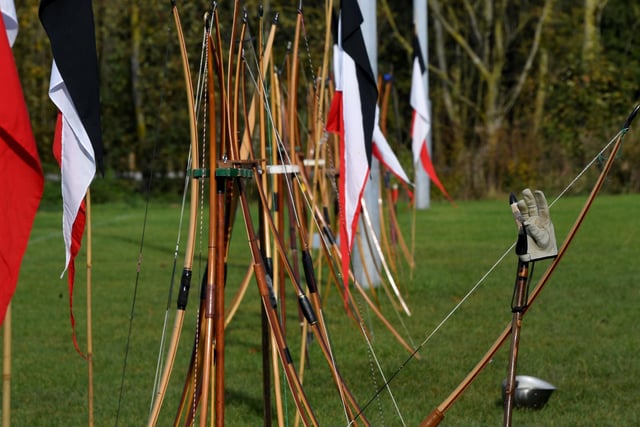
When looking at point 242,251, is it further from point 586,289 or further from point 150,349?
point 150,349

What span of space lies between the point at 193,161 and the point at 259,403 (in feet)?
9.64

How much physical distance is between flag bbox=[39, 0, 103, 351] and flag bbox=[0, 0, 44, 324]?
0.79 ft

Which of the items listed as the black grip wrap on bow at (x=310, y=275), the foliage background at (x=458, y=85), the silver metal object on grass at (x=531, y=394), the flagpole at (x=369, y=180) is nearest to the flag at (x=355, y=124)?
the black grip wrap on bow at (x=310, y=275)

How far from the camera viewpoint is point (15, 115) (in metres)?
4.83

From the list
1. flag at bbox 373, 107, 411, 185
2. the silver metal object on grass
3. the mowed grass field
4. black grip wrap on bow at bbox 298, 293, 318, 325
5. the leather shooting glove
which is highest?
flag at bbox 373, 107, 411, 185

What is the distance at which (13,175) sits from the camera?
4957 millimetres

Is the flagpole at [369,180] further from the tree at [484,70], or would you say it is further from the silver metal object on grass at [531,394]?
the tree at [484,70]

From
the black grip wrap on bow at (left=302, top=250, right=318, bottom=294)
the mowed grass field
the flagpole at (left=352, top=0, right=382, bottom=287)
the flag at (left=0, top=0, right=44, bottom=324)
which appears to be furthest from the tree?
the flag at (left=0, top=0, right=44, bottom=324)

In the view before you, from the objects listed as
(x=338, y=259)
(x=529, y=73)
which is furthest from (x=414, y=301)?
(x=529, y=73)

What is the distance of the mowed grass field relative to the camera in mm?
7625

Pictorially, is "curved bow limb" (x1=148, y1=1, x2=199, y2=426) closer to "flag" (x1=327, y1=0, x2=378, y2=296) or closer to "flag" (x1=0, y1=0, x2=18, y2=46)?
"flag" (x1=0, y1=0, x2=18, y2=46)

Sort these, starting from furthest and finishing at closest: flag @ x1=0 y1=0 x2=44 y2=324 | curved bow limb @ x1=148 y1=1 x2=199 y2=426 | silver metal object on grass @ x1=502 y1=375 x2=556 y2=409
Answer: silver metal object on grass @ x1=502 y1=375 x2=556 y2=409 → curved bow limb @ x1=148 y1=1 x2=199 y2=426 → flag @ x1=0 y1=0 x2=44 y2=324

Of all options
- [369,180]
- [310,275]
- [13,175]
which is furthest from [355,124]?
[369,180]

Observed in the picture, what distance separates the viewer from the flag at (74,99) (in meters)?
5.14
